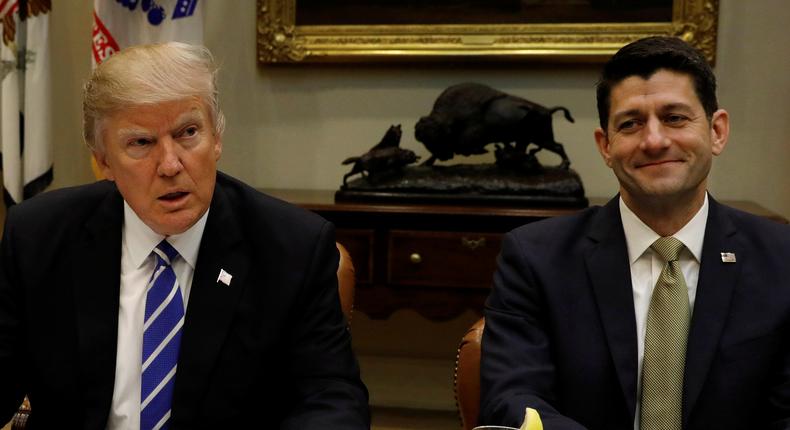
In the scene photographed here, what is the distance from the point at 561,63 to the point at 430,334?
1437mm

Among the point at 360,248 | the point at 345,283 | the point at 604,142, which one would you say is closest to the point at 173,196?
the point at 345,283

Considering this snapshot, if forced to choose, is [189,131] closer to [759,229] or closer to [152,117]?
[152,117]

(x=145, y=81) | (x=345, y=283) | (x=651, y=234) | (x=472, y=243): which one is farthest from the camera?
(x=472, y=243)

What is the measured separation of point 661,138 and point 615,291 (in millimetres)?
338

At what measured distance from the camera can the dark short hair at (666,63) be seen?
1854 millimetres

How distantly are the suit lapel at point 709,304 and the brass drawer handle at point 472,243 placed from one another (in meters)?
1.56

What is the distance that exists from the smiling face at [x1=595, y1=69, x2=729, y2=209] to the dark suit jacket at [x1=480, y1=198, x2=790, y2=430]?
0.46 ft

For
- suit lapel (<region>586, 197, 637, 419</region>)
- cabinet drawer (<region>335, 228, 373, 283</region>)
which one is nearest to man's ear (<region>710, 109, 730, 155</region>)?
suit lapel (<region>586, 197, 637, 419</region>)

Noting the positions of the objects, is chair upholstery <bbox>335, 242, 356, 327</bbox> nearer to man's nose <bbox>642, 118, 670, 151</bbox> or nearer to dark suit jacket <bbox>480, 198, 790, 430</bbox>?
dark suit jacket <bbox>480, 198, 790, 430</bbox>

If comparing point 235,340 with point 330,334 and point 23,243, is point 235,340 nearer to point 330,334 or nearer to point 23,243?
point 330,334

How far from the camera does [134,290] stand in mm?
1842

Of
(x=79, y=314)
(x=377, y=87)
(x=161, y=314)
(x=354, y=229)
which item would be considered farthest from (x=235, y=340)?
(x=377, y=87)

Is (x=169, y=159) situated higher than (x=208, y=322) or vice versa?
(x=169, y=159)

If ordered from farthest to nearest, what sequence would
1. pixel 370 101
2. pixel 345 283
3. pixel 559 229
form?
pixel 370 101, pixel 345 283, pixel 559 229
